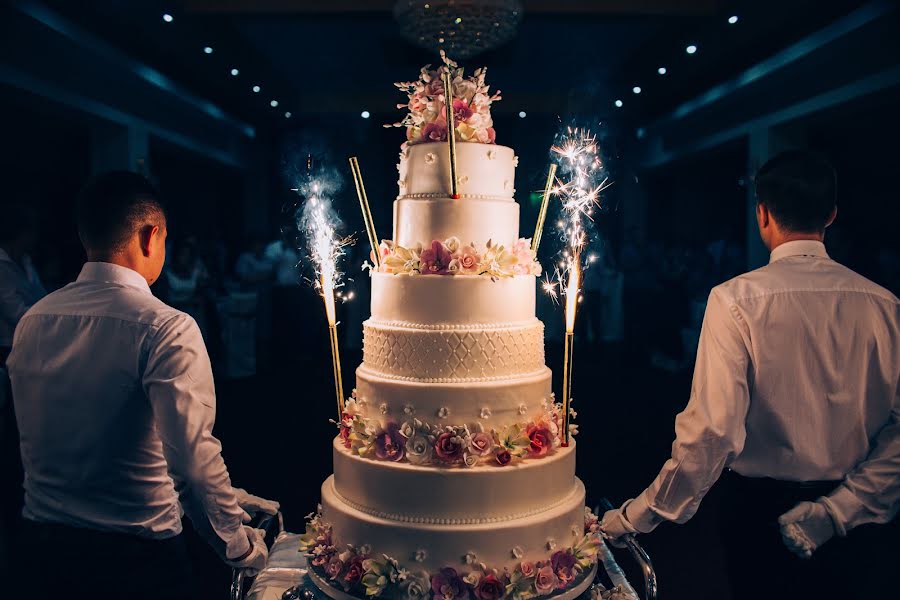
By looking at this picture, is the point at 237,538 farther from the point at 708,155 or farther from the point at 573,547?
the point at 708,155

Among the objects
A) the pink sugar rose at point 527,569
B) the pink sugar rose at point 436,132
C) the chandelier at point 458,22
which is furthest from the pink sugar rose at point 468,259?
the pink sugar rose at point 527,569

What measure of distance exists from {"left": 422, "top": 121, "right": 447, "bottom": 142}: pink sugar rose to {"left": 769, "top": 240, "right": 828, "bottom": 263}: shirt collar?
1.35 metres

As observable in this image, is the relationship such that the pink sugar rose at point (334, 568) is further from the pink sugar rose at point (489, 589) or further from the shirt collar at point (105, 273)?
the shirt collar at point (105, 273)

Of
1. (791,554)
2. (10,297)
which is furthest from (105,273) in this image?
(10,297)

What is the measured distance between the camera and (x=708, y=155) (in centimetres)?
1247

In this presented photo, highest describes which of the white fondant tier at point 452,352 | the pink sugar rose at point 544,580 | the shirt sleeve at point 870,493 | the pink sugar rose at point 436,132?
the pink sugar rose at point 436,132

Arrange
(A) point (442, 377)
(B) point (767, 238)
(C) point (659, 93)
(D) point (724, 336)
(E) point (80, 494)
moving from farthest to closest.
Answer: (C) point (659, 93), (A) point (442, 377), (B) point (767, 238), (D) point (724, 336), (E) point (80, 494)

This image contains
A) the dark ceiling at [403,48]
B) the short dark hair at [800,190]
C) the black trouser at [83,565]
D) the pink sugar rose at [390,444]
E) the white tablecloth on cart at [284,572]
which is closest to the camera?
the black trouser at [83,565]

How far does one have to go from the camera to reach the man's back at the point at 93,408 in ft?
7.02

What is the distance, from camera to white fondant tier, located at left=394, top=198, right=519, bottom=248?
9.39 ft

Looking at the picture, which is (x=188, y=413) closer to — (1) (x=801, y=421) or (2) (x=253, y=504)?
(2) (x=253, y=504)

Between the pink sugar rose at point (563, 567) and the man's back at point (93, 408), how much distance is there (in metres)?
1.41

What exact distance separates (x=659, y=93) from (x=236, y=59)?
22.2ft

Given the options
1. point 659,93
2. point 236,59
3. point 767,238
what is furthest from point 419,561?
point 659,93
